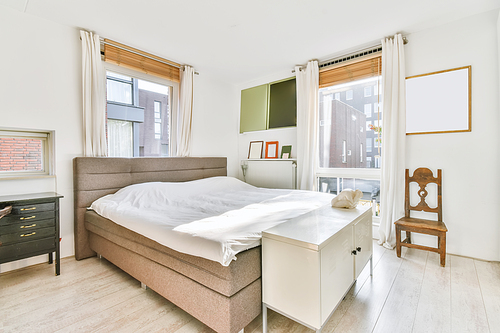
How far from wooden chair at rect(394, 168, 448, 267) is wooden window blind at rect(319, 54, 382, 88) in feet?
4.78

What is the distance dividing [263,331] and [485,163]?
2890 mm

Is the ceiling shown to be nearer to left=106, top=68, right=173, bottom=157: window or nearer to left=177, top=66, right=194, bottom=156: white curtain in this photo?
left=177, top=66, right=194, bottom=156: white curtain

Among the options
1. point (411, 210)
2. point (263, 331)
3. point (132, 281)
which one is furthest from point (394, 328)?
point (132, 281)

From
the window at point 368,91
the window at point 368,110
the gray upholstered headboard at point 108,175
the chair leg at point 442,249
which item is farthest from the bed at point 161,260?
the window at point 368,91

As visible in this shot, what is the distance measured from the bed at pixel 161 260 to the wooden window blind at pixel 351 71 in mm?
2745

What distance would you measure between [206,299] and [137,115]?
2897 mm

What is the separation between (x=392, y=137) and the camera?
2947 mm

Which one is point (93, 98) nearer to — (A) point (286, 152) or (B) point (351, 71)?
(A) point (286, 152)

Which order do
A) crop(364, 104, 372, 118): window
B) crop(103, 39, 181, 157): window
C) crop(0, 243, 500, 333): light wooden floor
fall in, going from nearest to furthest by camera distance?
crop(0, 243, 500, 333): light wooden floor
crop(103, 39, 181, 157): window
crop(364, 104, 372, 118): window

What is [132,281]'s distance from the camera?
217 cm

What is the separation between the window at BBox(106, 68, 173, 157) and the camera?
125 inches

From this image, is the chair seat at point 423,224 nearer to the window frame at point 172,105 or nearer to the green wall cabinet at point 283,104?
the green wall cabinet at point 283,104

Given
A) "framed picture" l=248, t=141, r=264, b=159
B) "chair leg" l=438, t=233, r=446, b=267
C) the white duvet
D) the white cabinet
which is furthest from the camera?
"framed picture" l=248, t=141, r=264, b=159

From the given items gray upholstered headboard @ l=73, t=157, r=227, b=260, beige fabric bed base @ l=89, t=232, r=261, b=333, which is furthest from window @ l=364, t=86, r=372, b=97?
beige fabric bed base @ l=89, t=232, r=261, b=333
